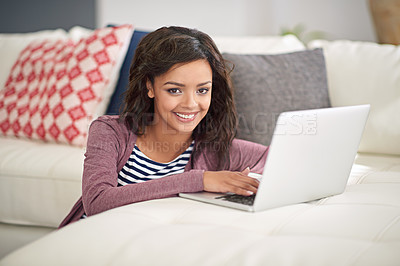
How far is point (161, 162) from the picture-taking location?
61.6 inches

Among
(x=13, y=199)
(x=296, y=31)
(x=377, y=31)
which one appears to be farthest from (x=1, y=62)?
(x=377, y=31)

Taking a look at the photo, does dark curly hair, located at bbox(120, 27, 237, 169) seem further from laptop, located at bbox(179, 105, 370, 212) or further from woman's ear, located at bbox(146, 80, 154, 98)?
A: laptop, located at bbox(179, 105, 370, 212)

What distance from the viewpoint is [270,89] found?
6.20ft

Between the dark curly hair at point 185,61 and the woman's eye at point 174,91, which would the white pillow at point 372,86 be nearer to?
the dark curly hair at point 185,61

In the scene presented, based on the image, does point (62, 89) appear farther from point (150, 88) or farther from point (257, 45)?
point (257, 45)

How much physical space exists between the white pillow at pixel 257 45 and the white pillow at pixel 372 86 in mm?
Answer: 228

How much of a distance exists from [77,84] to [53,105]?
0.13 metres

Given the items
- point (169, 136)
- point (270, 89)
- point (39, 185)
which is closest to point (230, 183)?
point (169, 136)

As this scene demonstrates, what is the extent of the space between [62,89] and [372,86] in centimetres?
128

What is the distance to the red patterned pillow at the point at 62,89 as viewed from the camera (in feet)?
6.78

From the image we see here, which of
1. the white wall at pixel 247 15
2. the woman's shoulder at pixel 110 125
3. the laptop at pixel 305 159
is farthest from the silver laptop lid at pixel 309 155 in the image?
the white wall at pixel 247 15

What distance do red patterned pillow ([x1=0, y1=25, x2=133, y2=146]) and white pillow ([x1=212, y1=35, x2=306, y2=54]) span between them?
436 millimetres

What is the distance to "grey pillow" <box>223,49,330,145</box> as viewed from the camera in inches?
73.0

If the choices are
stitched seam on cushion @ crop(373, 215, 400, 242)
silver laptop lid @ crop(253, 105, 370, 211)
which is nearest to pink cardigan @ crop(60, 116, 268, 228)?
silver laptop lid @ crop(253, 105, 370, 211)
